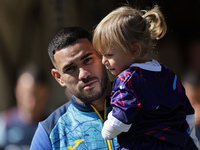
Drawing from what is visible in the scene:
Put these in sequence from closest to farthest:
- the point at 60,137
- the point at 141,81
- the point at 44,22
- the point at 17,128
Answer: the point at 141,81 → the point at 60,137 → the point at 17,128 → the point at 44,22

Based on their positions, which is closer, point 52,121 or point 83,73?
point 83,73

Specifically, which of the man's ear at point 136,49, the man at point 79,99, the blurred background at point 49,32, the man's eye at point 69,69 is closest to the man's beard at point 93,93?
the man at point 79,99

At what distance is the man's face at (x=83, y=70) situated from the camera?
265cm

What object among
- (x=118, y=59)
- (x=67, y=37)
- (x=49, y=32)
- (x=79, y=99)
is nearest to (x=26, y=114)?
(x=49, y=32)

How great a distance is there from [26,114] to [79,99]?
2.17m

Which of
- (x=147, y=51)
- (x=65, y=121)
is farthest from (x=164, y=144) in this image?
(x=65, y=121)

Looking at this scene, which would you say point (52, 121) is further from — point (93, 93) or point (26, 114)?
point (26, 114)

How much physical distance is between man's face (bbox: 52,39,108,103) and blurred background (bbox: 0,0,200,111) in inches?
140

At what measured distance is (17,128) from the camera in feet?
15.4

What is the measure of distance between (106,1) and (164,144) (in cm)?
461

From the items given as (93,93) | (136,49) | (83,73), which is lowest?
(93,93)

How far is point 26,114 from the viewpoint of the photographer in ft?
15.7

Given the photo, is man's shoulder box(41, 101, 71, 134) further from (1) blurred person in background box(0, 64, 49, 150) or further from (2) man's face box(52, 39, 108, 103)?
(1) blurred person in background box(0, 64, 49, 150)

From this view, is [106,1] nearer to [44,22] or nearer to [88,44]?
[44,22]
